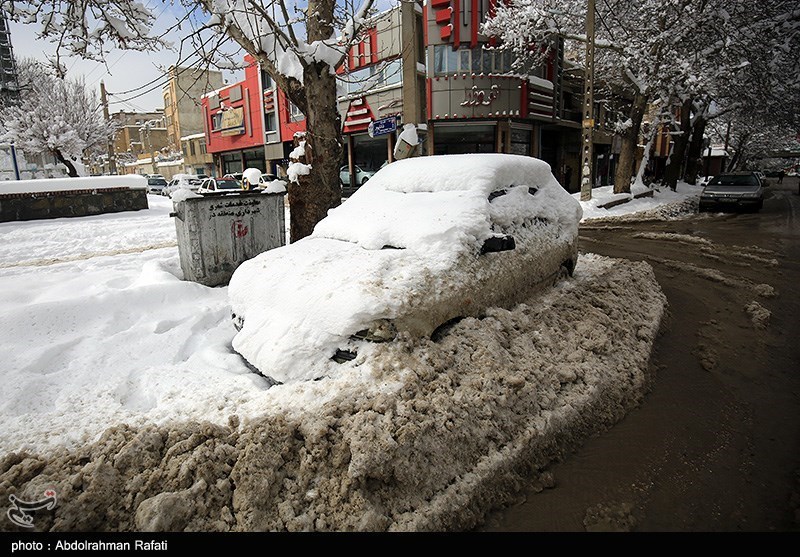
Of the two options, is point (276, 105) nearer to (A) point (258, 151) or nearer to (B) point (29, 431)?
(A) point (258, 151)

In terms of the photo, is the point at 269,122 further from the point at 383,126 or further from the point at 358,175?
the point at 383,126

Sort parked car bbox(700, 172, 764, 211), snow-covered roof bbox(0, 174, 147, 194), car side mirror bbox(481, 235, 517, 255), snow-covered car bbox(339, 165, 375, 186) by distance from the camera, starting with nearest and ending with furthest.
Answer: car side mirror bbox(481, 235, 517, 255), snow-covered roof bbox(0, 174, 147, 194), parked car bbox(700, 172, 764, 211), snow-covered car bbox(339, 165, 375, 186)

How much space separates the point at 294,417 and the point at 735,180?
1918cm

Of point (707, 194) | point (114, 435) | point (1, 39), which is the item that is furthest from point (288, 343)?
Answer: point (1, 39)

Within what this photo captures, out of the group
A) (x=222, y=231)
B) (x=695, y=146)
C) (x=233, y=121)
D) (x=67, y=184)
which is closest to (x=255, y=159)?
(x=233, y=121)

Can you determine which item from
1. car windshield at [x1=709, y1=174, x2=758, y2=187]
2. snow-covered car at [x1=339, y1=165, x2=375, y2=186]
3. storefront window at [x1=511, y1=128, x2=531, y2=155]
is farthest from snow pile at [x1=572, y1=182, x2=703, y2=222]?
snow-covered car at [x1=339, y1=165, x2=375, y2=186]

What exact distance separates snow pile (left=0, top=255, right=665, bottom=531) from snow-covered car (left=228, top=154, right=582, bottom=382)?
209 millimetres

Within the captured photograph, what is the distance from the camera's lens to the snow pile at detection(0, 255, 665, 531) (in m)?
2.19

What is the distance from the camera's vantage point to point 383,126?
2114 centimetres

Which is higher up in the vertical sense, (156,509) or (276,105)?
(276,105)

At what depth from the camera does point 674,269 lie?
732cm

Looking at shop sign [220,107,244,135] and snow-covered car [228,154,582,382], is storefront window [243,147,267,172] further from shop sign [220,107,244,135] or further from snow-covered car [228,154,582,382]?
snow-covered car [228,154,582,382]

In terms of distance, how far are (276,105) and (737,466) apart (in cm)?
2907

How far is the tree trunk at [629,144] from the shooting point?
57.5 feet
